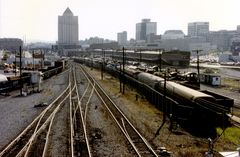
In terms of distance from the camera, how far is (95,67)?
126 m

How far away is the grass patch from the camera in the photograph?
25469 mm

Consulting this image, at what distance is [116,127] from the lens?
94.8 ft

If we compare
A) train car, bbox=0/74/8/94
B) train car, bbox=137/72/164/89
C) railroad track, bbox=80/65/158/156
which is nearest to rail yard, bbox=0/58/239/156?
railroad track, bbox=80/65/158/156

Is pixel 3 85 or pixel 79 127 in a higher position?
pixel 3 85

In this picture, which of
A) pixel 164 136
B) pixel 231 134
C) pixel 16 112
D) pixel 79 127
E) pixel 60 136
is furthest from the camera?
pixel 16 112

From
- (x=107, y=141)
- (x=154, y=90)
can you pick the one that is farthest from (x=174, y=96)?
(x=107, y=141)

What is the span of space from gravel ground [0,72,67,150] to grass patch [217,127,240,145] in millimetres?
14949

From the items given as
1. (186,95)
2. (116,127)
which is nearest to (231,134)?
(186,95)

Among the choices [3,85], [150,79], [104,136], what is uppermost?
[150,79]

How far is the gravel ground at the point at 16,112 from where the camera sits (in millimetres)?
28031

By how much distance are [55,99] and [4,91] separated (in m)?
12.5

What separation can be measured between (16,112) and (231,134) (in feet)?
69.2

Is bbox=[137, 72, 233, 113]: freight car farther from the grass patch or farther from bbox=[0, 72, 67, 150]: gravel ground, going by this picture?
bbox=[0, 72, 67, 150]: gravel ground

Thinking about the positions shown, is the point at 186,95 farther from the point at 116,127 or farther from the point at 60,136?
the point at 60,136
